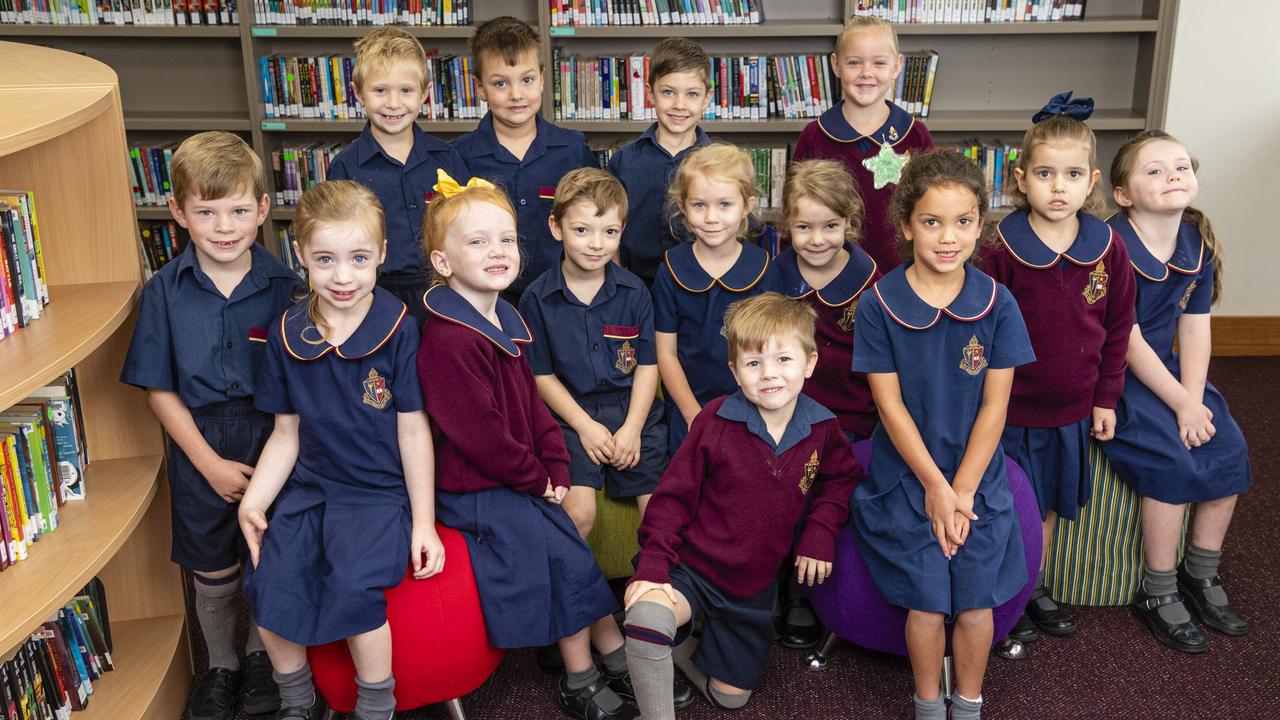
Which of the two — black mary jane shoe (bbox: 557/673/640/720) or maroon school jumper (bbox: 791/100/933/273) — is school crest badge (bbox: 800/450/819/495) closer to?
black mary jane shoe (bbox: 557/673/640/720)

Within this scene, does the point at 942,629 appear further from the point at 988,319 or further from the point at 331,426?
the point at 331,426

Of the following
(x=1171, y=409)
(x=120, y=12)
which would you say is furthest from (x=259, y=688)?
(x=120, y=12)

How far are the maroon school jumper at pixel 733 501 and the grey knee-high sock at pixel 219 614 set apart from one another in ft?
3.17

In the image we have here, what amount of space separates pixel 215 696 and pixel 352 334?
0.92 meters

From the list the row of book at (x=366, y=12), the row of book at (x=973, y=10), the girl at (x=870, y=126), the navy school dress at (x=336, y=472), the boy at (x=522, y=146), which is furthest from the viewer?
the row of book at (x=366, y=12)

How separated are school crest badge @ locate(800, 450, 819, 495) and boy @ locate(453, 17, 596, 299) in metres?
1.08

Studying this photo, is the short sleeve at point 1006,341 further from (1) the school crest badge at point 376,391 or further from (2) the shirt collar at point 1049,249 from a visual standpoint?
(1) the school crest badge at point 376,391

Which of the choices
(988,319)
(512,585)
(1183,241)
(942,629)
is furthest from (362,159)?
(1183,241)

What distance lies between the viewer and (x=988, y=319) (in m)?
2.42

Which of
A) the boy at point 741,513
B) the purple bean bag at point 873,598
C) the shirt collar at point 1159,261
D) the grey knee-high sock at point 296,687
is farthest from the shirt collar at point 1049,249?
the grey knee-high sock at point 296,687

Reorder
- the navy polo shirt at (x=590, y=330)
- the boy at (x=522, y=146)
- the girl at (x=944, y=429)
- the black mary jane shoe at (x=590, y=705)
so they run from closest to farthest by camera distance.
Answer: the girl at (x=944, y=429) → the black mary jane shoe at (x=590, y=705) → the navy polo shirt at (x=590, y=330) → the boy at (x=522, y=146)

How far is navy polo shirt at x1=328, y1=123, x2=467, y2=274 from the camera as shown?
3.07m

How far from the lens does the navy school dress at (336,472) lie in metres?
2.29

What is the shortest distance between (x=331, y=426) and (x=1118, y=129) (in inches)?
141
